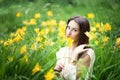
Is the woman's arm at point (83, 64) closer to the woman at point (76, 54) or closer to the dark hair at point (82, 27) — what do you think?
the woman at point (76, 54)

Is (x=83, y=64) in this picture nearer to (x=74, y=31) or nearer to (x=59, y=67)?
(x=59, y=67)

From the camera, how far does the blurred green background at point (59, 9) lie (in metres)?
6.37

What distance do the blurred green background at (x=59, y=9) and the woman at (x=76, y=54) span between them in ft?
6.93

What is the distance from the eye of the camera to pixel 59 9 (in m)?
7.61

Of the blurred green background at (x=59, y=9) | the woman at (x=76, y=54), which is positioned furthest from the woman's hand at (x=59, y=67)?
the blurred green background at (x=59, y=9)

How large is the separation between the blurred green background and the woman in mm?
2111

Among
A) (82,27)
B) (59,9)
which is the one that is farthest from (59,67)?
(59,9)

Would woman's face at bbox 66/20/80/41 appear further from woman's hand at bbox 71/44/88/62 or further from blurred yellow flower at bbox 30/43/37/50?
blurred yellow flower at bbox 30/43/37/50

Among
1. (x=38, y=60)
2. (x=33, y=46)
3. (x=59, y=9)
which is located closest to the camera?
(x=38, y=60)

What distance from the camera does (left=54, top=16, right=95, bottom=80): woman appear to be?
3.23 m

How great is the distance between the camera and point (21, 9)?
7293mm

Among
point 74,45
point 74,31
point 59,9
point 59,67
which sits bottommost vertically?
point 59,9

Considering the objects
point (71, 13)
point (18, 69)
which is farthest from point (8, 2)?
point (18, 69)

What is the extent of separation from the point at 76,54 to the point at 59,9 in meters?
4.44
